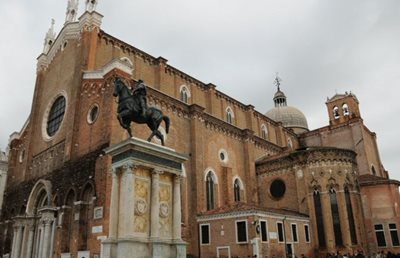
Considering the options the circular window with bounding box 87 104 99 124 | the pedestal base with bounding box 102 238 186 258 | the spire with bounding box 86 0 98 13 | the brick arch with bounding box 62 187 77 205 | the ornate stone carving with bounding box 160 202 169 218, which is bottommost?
the pedestal base with bounding box 102 238 186 258

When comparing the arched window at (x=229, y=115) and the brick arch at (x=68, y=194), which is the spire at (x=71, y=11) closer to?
the brick arch at (x=68, y=194)

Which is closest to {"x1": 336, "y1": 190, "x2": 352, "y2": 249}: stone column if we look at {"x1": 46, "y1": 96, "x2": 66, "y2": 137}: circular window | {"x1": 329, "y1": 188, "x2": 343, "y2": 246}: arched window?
{"x1": 329, "y1": 188, "x2": 343, "y2": 246}: arched window

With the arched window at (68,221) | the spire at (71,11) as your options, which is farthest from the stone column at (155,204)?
the spire at (71,11)

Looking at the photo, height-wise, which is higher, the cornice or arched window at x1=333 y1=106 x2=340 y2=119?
arched window at x1=333 y1=106 x2=340 y2=119

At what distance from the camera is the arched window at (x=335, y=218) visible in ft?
83.0

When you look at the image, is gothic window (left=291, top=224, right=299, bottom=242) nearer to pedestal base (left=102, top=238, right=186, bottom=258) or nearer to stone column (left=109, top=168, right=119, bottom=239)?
pedestal base (left=102, top=238, right=186, bottom=258)

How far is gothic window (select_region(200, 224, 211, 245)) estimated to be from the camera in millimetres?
22609

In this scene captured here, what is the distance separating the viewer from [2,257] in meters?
24.3

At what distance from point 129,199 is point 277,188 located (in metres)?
21.5

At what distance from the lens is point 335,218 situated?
25.8 metres

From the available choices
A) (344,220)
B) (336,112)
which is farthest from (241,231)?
(336,112)

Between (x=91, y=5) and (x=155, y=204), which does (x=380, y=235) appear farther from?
(x=91, y=5)

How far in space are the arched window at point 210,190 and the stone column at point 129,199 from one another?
15.9m

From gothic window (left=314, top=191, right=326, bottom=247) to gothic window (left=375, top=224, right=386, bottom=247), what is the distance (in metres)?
5.80
